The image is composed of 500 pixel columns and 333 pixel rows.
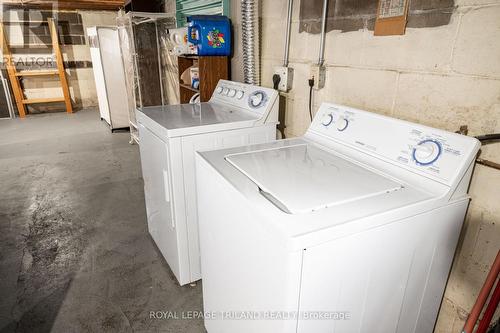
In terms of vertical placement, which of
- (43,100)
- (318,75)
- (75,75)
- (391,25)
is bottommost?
(43,100)

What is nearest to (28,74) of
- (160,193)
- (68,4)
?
(68,4)

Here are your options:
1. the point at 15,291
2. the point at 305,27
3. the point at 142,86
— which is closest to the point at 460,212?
the point at 305,27

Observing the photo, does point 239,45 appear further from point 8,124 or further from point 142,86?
point 8,124

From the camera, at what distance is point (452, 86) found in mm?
1100

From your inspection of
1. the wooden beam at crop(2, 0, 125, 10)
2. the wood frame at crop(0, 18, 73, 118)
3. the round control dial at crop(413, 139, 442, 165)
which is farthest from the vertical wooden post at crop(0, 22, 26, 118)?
the round control dial at crop(413, 139, 442, 165)

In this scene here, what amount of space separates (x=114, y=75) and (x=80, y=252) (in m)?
3.20

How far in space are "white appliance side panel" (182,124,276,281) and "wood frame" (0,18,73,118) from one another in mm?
5816

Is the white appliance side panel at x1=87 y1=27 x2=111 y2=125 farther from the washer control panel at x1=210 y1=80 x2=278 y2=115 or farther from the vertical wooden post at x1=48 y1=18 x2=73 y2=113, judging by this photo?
the washer control panel at x1=210 y1=80 x2=278 y2=115

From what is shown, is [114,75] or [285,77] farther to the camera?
[114,75]

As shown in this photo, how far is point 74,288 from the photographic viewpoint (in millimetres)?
1898

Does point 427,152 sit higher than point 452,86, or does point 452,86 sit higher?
point 452,86

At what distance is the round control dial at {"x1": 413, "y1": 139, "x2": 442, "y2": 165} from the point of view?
1.01 m

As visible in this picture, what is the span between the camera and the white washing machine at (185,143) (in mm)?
1643

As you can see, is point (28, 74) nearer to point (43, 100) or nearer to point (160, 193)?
point (43, 100)
